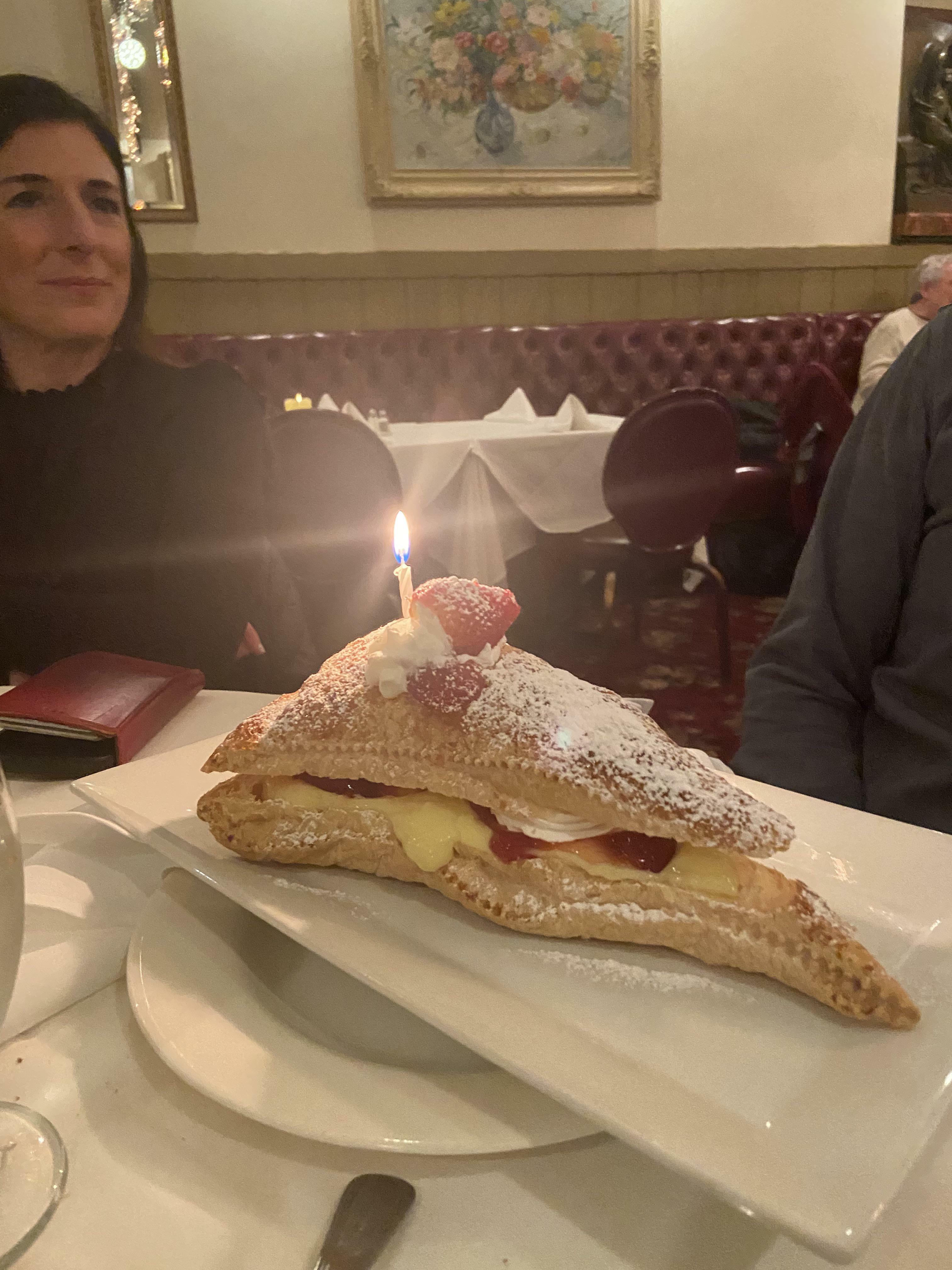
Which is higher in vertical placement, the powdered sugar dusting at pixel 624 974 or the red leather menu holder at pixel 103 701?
the red leather menu holder at pixel 103 701

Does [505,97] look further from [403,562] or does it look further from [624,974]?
[624,974]

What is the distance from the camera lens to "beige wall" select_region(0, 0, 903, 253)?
399cm

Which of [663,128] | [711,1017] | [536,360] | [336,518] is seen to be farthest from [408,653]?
[663,128]

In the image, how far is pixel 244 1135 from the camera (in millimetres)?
446

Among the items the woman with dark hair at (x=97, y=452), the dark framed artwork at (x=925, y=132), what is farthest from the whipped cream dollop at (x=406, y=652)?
the dark framed artwork at (x=925, y=132)

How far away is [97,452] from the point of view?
1.52 m

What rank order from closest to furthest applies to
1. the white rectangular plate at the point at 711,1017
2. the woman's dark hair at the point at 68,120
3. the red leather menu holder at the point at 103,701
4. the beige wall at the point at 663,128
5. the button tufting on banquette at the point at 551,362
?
the white rectangular plate at the point at 711,1017, the red leather menu holder at the point at 103,701, the woman's dark hair at the point at 68,120, the beige wall at the point at 663,128, the button tufting on banquette at the point at 551,362

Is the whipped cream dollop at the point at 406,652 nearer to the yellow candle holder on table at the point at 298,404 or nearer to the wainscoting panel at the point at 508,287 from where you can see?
the yellow candle holder on table at the point at 298,404

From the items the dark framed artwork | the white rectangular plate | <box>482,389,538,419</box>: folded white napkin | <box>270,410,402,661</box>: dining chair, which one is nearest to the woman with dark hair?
<box>270,410,402,661</box>: dining chair

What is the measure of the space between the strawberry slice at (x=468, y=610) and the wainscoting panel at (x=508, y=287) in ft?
12.8

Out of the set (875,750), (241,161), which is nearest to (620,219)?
(241,161)

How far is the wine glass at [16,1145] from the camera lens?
40cm

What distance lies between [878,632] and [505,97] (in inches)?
163

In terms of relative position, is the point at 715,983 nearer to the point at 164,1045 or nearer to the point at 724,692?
the point at 164,1045
